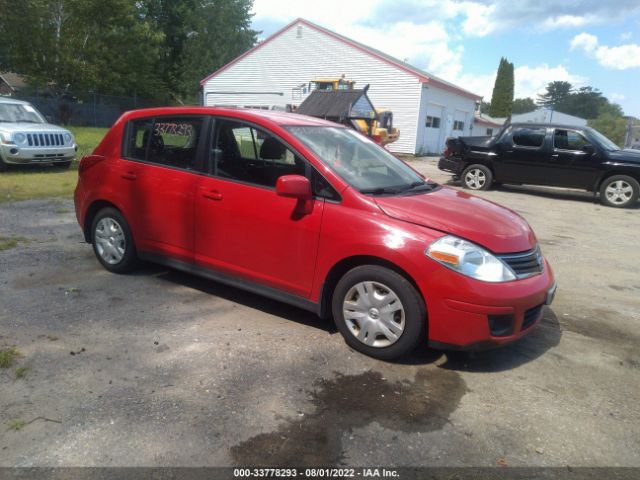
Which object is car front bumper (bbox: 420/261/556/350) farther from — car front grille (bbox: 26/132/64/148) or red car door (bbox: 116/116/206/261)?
car front grille (bbox: 26/132/64/148)

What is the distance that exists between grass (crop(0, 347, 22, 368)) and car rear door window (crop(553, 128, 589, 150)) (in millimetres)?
11613

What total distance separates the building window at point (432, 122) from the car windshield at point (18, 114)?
62.7 ft

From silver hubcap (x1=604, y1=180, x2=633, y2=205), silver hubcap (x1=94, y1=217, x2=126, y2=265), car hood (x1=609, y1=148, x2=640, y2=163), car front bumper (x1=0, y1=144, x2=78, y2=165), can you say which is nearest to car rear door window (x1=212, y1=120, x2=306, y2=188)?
silver hubcap (x1=94, y1=217, x2=126, y2=265)

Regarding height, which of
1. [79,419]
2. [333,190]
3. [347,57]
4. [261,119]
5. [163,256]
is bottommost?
[79,419]

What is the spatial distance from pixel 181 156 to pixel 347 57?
23829 millimetres

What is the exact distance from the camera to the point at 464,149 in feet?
42.4

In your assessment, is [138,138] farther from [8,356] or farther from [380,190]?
[380,190]

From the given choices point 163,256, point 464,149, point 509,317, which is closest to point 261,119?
point 163,256

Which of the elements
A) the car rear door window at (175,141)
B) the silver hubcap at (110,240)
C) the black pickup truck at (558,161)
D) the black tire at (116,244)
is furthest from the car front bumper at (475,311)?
the black pickup truck at (558,161)

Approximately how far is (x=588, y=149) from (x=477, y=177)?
2.58 meters

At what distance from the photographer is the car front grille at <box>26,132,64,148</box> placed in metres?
11.5

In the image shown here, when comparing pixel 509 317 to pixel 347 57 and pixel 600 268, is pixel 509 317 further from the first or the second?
pixel 347 57

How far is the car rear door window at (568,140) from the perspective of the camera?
37.9 ft

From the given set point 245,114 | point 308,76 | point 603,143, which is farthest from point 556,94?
point 245,114
